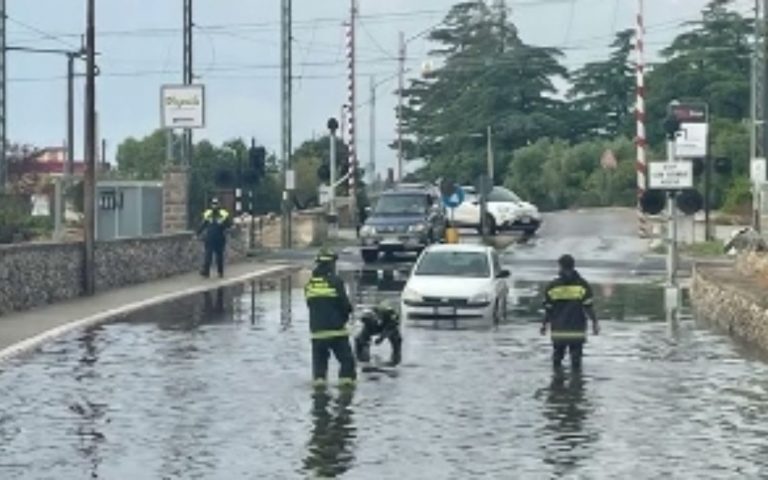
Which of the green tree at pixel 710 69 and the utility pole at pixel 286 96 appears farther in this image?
the green tree at pixel 710 69

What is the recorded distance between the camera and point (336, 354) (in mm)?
21109

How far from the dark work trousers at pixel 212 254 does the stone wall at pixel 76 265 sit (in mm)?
1121

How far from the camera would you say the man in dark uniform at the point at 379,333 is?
24156 mm

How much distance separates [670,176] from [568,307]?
16.9m

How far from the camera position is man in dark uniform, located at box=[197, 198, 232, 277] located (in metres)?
43.6

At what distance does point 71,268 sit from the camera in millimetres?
37500

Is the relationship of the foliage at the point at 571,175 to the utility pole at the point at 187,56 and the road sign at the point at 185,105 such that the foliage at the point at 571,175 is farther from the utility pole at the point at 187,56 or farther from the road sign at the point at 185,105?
the road sign at the point at 185,105

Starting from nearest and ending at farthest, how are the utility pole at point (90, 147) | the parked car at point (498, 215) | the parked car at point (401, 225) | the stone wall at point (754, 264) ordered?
1. the stone wall at point (754, 264)
2. the utility pole at point (90, 147)
3. the parked car at point (401, 225)
4. the parked car at point (498, 215)

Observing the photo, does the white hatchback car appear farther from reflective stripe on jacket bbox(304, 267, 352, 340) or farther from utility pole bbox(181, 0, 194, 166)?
utility pole bbox(181, 0, 194, 166)

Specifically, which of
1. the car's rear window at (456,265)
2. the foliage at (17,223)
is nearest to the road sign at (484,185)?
the foliage at (17,223)

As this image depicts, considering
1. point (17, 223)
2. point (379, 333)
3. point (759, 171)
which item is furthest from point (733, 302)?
point (17, 223)

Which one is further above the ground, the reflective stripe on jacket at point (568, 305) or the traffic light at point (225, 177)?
the traffic light at point (225, 177)

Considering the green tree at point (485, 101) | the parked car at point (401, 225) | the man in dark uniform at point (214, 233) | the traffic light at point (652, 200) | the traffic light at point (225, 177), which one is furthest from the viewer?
the green tree at point (485, 101)

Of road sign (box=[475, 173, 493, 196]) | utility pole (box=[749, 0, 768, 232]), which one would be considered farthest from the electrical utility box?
utility pole (box=[749, 0, 768, 232])
